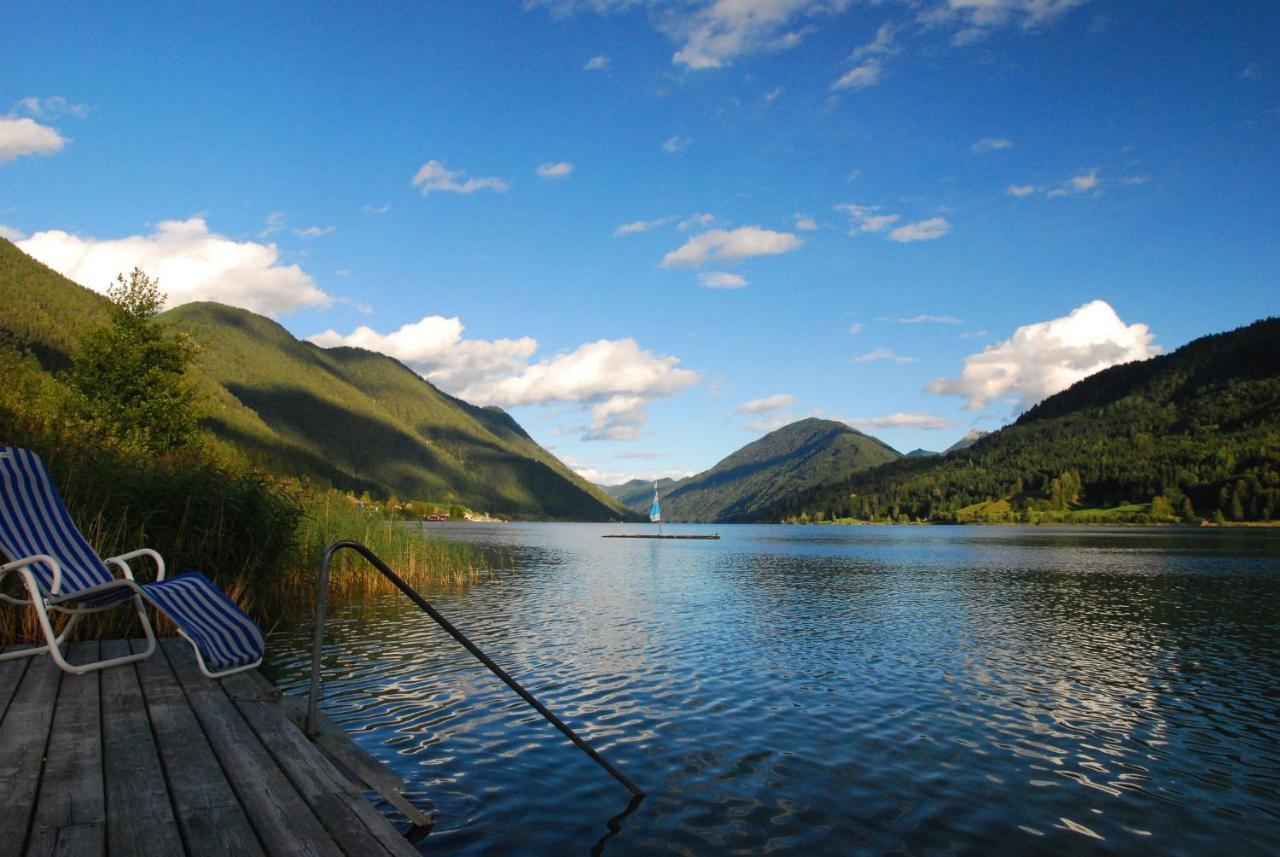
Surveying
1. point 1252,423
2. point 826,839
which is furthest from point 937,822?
point 1252,423

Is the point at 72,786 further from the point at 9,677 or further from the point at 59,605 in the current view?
the point at 59,605

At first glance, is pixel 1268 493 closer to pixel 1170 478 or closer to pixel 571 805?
pixel 1170 478

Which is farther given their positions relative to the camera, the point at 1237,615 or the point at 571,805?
the point at 1237,615

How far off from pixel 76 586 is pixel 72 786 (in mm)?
3368

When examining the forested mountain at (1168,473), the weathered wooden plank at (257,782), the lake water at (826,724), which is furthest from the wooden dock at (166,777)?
the forested mountain at (1168,473)

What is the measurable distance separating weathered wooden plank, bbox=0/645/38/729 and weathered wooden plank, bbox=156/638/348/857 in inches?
46.9

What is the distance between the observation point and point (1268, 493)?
125312 millimetres

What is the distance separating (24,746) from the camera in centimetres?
493

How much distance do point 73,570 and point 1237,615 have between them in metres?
27.1

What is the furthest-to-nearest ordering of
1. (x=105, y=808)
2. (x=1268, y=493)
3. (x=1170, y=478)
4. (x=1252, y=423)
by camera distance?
(x=1252, y=423) < (x=1170, y=478) < (x=1268, y=493) < (x=105, y=808)

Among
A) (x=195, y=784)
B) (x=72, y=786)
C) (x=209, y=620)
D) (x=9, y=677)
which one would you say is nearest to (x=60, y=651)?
(x=9, y=677)

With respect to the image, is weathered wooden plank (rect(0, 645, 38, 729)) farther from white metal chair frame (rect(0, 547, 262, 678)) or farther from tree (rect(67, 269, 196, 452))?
tree (rect(67, 269, 196, 452))

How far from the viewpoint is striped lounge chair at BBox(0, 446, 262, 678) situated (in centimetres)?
663

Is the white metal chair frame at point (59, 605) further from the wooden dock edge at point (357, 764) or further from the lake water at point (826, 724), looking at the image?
the lake water at point (826, 724)
